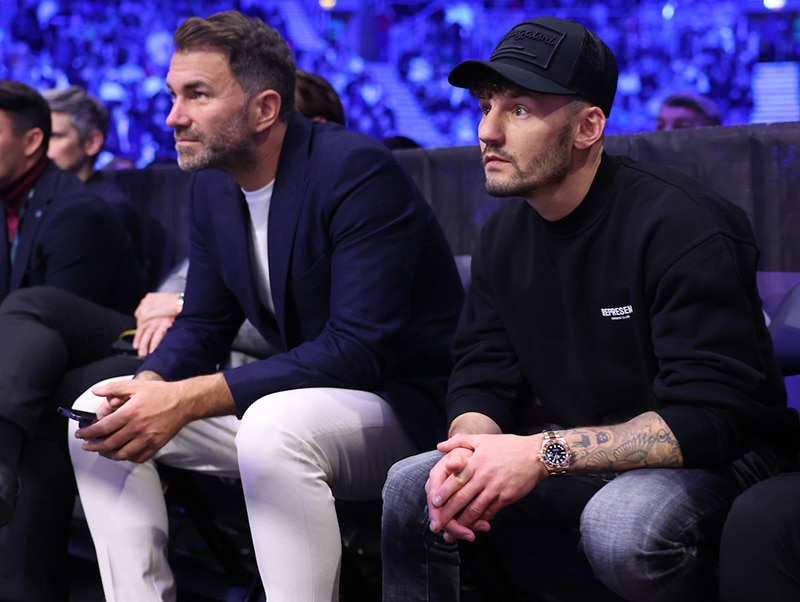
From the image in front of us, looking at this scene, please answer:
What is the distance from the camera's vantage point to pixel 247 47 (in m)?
2.41

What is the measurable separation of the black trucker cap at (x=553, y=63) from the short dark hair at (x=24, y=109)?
2082 millimetres

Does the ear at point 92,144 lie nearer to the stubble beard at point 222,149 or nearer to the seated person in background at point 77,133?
the seated person in background at point 77,133

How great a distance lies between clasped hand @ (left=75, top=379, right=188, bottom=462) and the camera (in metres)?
2.02

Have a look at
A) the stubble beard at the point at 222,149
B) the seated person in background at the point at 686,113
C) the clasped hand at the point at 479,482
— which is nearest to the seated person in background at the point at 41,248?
the stubble beard at the point at 222,149

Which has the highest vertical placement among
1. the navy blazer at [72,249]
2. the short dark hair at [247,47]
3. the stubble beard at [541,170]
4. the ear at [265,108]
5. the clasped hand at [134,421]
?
the short dark hair at [247,47]

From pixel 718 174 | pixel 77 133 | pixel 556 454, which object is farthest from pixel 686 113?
pixel 556 454

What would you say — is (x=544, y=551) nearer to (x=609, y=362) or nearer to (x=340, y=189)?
(x=609, y=362)

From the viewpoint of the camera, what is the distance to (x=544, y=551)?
7.07ft

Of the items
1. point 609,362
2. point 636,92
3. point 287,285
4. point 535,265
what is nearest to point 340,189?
point 287,285

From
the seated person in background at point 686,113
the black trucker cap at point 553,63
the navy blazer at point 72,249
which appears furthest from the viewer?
the seated person in background at point 686,113

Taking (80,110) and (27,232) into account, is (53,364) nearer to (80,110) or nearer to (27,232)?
(27,232)

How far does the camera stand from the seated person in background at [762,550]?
143cm

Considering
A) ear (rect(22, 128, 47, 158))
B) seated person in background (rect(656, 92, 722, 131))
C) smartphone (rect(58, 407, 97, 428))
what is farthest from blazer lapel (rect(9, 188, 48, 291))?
seated person in background (rect(656, 92, 722, 131))

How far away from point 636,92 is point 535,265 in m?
4.79
